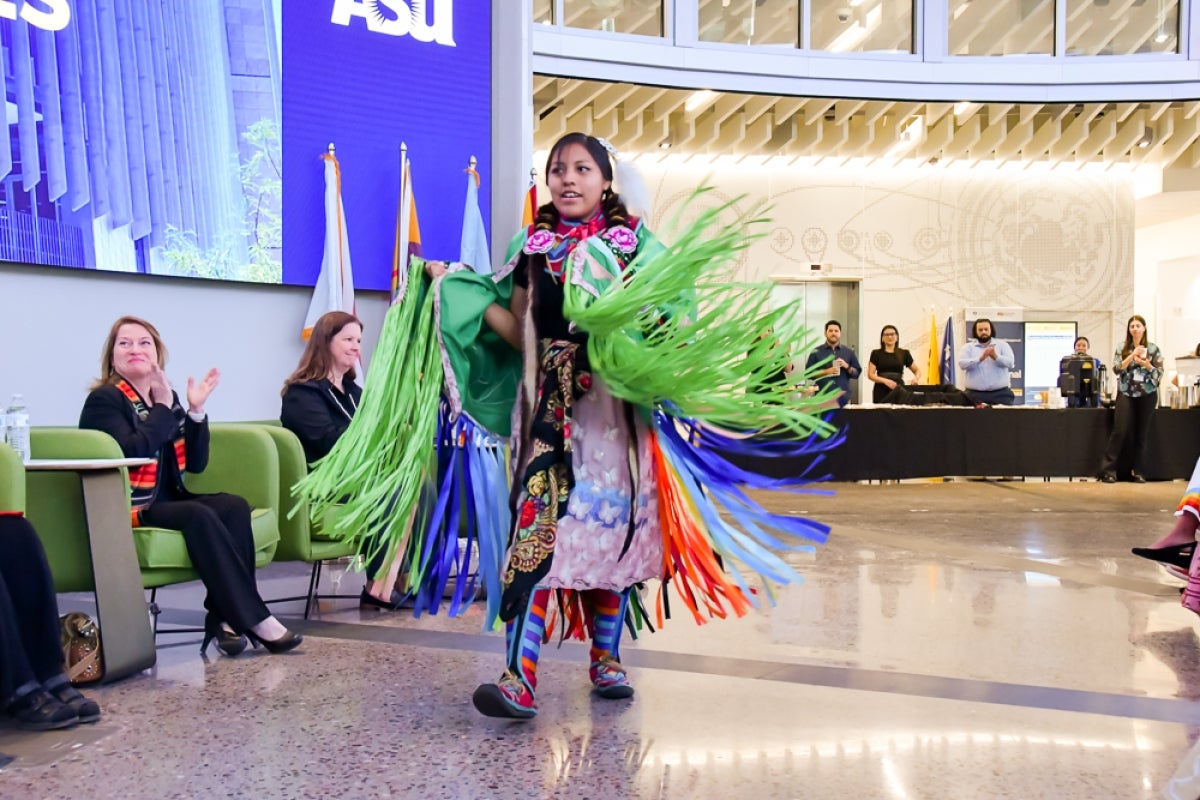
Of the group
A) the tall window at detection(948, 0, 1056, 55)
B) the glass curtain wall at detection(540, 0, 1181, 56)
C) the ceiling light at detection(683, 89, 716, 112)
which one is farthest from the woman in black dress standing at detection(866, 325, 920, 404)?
the tall window at detection(948, 0, 1056, 55)

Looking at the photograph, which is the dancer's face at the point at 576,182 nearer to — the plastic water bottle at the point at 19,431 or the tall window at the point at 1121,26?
the plastic water bottle at the point at 19,431

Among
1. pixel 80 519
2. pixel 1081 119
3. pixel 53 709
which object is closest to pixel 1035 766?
pixel 53 709

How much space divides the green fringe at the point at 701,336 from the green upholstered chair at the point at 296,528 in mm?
1775

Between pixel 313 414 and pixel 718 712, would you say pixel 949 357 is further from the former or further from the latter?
pixel 718 712

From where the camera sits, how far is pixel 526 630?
2816 millimetres

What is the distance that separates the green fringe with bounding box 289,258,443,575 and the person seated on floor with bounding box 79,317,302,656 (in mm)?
678

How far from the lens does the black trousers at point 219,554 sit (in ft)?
11.5

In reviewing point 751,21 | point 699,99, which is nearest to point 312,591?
point 699,99

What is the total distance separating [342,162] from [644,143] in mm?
7083

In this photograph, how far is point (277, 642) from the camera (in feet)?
11.7

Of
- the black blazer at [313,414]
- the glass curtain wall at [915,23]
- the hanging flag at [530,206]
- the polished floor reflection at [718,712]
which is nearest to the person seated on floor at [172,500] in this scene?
the polished floor reflection at [718,712]

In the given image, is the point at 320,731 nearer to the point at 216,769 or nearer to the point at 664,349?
the point at 216,769

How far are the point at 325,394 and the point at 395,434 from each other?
58.9 inches

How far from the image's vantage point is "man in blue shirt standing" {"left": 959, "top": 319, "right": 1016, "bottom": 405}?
1051cm
